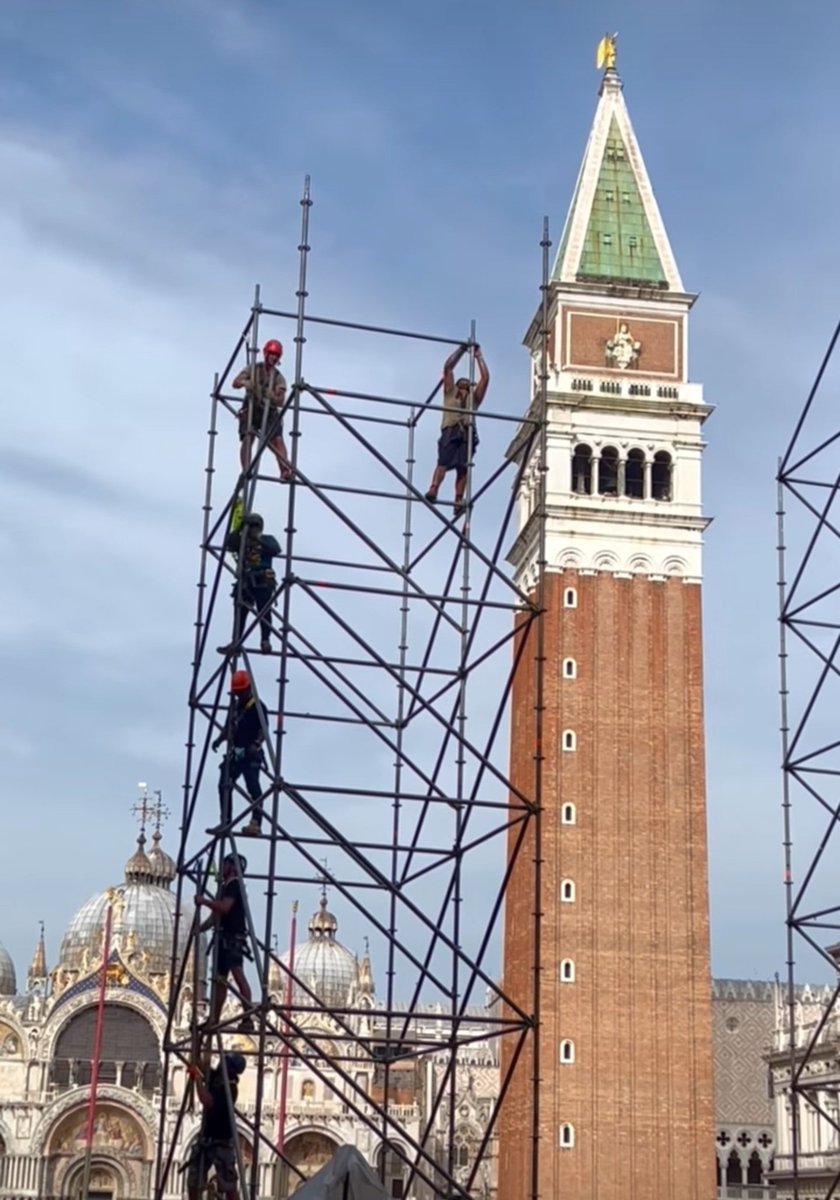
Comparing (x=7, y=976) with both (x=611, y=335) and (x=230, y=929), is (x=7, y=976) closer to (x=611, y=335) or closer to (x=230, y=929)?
(x=611, y=335)

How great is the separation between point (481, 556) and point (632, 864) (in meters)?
33.4

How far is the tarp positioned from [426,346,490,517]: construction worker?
7071 millimetres

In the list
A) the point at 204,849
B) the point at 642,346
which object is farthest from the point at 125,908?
the point at 204,849

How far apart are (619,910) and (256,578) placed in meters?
34.2

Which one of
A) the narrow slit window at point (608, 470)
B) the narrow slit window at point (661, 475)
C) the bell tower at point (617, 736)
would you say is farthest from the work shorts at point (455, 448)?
the narrow slit window at point (661, 475)

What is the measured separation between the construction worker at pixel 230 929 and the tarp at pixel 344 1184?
174 cm

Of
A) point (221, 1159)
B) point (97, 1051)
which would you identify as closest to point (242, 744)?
point (221, 1159)

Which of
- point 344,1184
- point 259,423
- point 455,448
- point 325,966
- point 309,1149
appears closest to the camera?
point 344,1184

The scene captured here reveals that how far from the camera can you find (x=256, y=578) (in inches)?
723

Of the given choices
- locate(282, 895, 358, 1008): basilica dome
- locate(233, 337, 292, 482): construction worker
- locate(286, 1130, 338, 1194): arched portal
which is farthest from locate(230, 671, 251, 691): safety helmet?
locate(282, 895, 358, 1008): basilica dome

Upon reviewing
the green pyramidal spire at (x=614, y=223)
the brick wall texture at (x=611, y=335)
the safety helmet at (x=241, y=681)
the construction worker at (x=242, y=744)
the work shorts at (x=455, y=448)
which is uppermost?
the green pyramidal spire at (x=614, y=223)

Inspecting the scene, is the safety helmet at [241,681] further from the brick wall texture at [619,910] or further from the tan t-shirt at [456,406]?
the brick wall texture at [619,910]

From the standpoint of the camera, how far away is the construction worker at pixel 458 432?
794 inches

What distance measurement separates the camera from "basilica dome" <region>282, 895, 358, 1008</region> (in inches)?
2972
